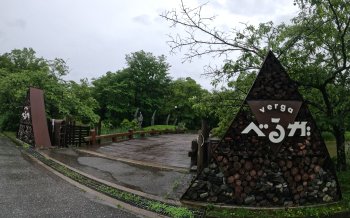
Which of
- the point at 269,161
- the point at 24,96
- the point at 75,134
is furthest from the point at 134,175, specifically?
the point at 24,96

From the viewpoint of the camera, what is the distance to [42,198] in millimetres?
6023

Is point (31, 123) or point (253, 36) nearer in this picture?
point (253, 36)

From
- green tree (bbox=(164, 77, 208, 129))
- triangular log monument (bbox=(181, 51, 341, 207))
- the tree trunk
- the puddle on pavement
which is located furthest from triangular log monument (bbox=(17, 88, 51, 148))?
green tree (bbox=(164, 77, 208, 129))

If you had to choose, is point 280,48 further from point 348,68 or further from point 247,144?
point 247,144

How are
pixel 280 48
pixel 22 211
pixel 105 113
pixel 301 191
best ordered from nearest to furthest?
pixel 22 211 < pixel 301 191 < pixel 280 48 < pixel 105 113

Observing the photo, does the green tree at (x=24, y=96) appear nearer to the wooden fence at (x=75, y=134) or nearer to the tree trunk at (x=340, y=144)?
the wooden fence at (x=75, y=134)

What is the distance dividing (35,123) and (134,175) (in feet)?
21.2

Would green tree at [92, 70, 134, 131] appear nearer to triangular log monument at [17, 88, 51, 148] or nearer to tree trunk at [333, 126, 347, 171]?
triangular log monument at [17, 88, 51, 148]

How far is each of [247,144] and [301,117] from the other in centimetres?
115

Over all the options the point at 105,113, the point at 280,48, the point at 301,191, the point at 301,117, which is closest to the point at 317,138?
the point at 301,117

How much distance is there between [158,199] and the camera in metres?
6.32

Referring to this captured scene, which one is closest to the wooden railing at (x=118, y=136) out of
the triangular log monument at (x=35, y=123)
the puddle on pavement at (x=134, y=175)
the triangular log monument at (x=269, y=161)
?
the triangular log monument at (x=35, y=123)

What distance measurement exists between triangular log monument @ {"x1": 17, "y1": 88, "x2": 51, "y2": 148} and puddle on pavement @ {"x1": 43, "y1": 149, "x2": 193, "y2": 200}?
6.49 feet

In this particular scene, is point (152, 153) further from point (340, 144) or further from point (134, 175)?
point (340, 144)
